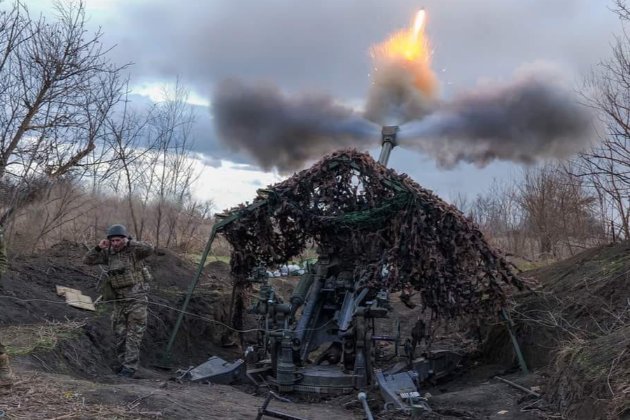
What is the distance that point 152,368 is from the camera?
33.4ft

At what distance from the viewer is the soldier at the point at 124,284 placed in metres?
8.89

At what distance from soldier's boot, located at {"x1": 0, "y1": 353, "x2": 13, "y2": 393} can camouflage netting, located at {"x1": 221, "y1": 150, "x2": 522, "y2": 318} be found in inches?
208

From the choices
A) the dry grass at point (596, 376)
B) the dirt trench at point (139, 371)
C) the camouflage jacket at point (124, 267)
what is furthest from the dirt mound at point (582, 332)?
the camouflage jacket at point (124, 267)

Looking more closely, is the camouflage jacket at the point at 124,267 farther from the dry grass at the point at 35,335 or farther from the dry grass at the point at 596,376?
the dry grass at the point at 596,376

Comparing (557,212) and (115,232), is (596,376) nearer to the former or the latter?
(115,232)

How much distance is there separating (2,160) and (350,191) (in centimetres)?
732

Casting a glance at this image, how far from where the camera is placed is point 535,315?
1004cm

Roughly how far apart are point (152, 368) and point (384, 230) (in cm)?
444

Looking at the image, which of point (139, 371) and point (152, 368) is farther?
point (152, 368)

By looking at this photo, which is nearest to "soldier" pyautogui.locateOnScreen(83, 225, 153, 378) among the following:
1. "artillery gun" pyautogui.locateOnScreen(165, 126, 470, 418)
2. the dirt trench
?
the dirt trench

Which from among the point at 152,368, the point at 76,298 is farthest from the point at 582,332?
the point at 76,298

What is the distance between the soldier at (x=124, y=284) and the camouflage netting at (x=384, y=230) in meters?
2.42

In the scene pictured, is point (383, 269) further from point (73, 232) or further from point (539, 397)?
point (73, 232)

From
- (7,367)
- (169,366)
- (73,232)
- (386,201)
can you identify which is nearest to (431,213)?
(386,201)
